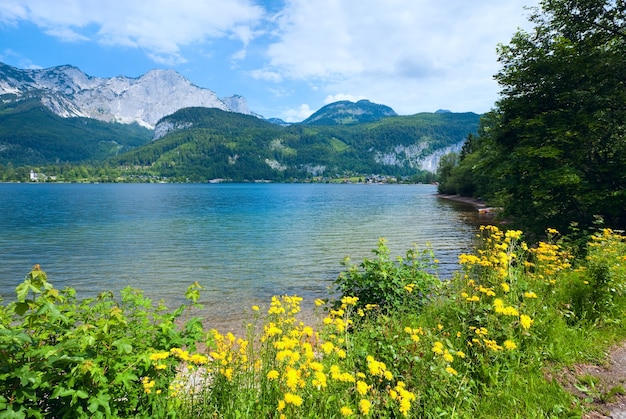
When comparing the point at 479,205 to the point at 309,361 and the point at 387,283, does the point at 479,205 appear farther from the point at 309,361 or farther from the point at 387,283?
the point at 309,361

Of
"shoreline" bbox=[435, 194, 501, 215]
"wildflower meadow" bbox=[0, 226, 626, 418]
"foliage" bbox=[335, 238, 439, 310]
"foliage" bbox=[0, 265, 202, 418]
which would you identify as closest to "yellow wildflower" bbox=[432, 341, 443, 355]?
"wildflower meadow" bbox=[0, 226, 626, 418]

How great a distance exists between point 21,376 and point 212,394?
94.2 inches

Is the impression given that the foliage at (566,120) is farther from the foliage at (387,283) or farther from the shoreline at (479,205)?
the shoreline at (479,205)

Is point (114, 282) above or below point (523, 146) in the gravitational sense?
below

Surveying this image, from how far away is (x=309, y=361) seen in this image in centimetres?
438

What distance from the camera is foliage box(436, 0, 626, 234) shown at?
17.6m

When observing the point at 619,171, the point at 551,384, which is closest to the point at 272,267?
the point at 551,384

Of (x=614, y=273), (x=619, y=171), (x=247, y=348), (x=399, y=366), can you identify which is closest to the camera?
(x=399, y=366)

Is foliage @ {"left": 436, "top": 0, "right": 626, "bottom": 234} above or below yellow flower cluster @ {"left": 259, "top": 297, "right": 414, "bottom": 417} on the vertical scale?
above

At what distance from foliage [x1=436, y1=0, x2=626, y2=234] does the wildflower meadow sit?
43.8 ft

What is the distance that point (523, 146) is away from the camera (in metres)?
20.0

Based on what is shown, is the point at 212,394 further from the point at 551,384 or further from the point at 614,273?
the point at 614,273

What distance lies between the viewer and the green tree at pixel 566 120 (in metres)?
17.6

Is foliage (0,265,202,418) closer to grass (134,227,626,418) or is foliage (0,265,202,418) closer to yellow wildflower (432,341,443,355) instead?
grass (134,227,626,418)
